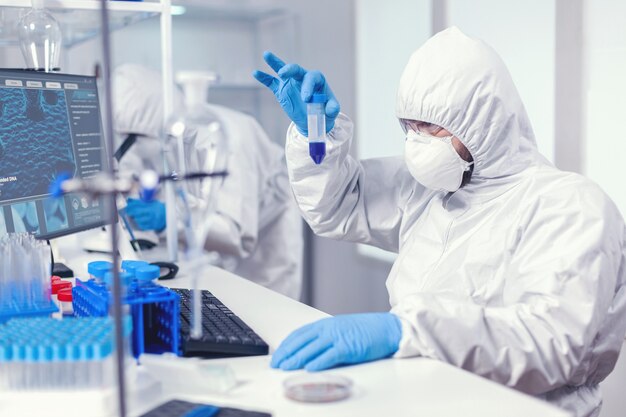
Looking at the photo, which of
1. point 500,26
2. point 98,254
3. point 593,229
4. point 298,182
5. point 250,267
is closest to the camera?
point 593,229

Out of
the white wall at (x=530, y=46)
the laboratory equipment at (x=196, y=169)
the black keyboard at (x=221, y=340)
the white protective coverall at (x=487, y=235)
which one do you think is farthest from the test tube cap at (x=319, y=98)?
the white wall at (x=530, y=46)

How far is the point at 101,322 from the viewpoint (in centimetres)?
107

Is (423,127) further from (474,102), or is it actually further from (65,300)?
(65,300)

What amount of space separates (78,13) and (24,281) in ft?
3.40

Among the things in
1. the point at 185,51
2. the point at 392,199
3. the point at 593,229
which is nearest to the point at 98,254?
the point at 392,199

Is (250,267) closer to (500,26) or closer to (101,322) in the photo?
(500,26)

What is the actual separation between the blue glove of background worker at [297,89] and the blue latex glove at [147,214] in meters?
1.06

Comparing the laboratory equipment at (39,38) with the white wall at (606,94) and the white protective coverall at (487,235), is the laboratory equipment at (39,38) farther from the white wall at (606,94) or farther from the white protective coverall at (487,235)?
the white wall at (606,94)

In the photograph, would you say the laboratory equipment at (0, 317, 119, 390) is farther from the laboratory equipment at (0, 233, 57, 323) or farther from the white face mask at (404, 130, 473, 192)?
the white face mask at (404, 130, 473, 192)

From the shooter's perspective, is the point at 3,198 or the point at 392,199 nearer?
the point at 3,198

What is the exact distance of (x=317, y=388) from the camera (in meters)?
1.04

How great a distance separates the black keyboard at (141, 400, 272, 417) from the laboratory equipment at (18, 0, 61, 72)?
1135mm

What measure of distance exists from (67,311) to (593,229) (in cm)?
99

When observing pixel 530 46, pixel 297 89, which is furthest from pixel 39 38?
pixel 530 46
